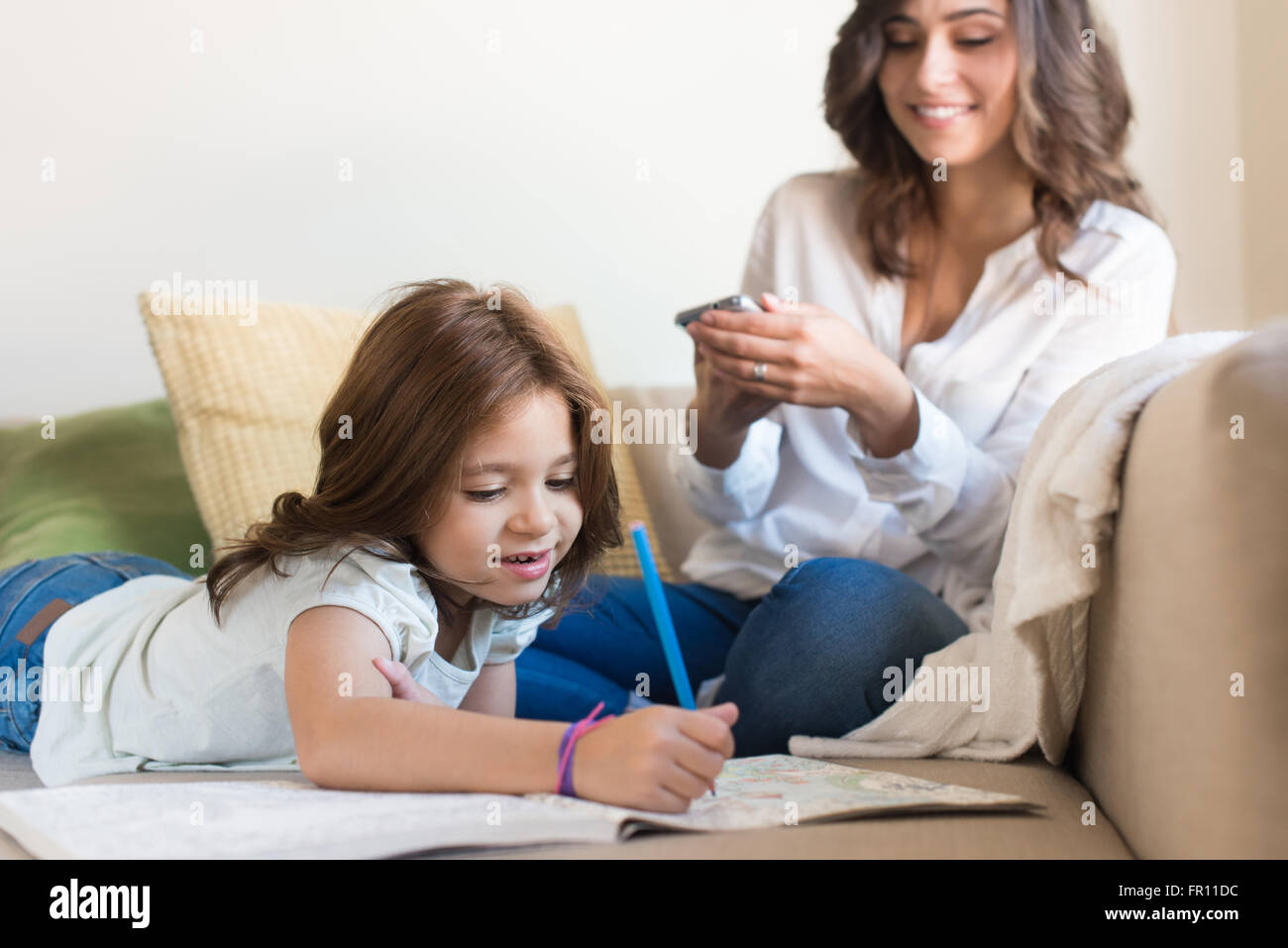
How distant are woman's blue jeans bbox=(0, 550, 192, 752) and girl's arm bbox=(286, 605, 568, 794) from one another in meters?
0.48

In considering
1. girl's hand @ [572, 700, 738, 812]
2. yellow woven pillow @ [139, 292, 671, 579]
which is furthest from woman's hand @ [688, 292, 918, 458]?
girl's hand @ [572, 700, 738, 812]

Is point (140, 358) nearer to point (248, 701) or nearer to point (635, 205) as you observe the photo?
point (635, 205)

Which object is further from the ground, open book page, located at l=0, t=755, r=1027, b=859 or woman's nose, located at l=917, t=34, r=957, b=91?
woman's nose, located at l=917, t=34, r=957, b=91

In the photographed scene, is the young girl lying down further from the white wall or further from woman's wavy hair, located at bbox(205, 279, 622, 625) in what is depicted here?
the white wall

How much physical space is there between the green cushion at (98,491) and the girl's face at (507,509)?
2.17ft

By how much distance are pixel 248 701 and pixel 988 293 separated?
2.83 ft

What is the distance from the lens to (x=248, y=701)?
0.86 m

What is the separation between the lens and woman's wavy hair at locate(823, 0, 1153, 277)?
1.22 metres

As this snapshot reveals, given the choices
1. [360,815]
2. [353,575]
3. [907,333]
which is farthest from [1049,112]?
[360,815]

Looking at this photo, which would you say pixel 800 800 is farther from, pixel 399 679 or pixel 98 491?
pixel 98 491

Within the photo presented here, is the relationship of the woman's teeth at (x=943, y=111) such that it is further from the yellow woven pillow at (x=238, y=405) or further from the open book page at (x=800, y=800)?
the open book page at (x=800, y=800)

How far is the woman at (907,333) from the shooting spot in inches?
41.9

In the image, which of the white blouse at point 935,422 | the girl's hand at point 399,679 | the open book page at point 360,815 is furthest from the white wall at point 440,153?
the open book page at point 360,815
